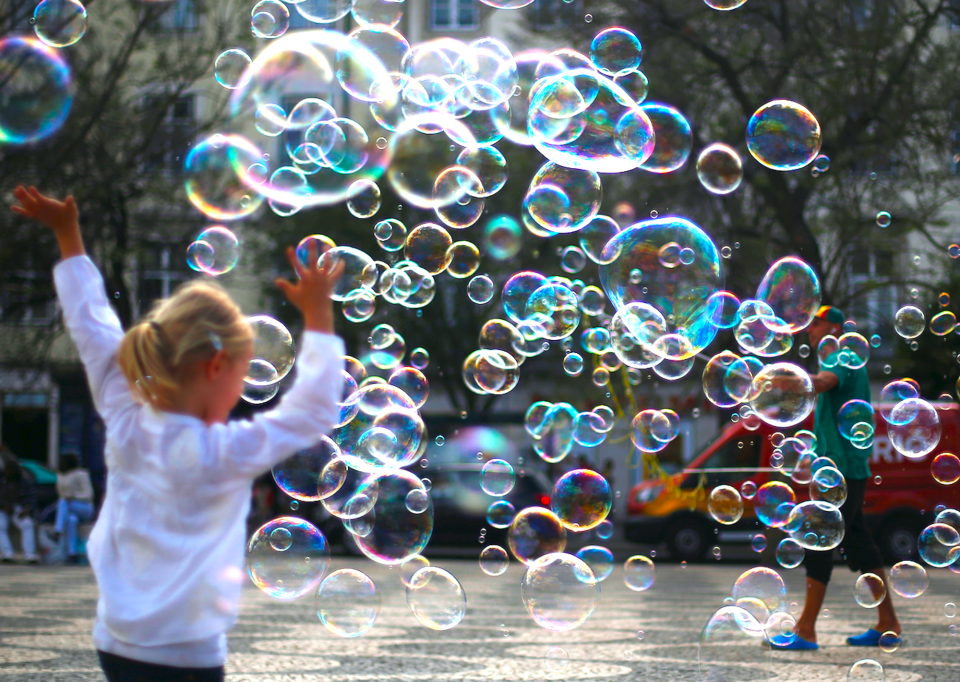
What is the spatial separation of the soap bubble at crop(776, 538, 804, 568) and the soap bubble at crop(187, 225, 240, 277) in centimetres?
378

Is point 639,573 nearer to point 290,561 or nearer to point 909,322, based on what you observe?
point 290,561

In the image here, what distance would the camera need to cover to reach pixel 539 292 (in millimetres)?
6906

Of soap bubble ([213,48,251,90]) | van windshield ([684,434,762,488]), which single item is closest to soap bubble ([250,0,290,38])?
soap bubble ([213,48,251,90])

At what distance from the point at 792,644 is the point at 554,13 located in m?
11.6

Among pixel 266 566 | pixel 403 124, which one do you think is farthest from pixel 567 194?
pixel 266 566

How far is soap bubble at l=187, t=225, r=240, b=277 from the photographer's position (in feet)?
23.5

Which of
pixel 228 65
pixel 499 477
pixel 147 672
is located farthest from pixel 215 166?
pixel 147 672

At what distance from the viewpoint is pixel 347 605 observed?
4723 mm

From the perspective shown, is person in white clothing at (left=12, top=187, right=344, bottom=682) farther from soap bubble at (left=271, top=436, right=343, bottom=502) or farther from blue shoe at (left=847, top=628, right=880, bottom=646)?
blue shoe at (left=847, top=628, right=880, bottom=646)

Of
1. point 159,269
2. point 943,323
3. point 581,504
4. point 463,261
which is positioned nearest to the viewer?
point 581,504

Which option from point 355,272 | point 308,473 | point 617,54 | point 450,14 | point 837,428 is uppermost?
point 450,14

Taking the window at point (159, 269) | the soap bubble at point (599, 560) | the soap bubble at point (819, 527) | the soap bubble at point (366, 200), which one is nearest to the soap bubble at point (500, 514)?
the soap bubble at point (599, 560)

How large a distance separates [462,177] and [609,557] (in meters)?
2.48

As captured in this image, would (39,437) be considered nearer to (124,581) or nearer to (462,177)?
(462,177)
